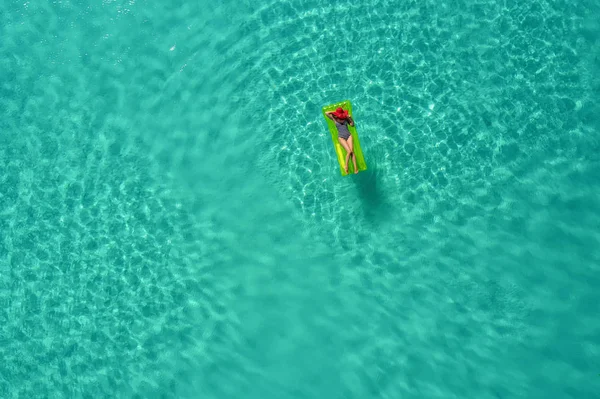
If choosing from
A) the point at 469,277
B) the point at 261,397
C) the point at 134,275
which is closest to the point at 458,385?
the point at 469,277

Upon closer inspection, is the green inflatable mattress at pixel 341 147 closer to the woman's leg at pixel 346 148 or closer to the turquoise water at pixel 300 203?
the woman's leg at pixel 346 148

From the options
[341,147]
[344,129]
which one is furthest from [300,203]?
[344,129]

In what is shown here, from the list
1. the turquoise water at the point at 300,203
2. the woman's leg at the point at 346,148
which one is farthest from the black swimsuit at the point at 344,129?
the turquoise water at the point at 300,203

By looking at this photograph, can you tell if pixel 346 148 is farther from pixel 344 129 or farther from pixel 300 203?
pixel 300 203

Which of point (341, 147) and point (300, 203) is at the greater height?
point (341, 147)

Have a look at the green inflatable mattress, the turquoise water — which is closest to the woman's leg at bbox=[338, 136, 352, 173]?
the green inflatable mattress

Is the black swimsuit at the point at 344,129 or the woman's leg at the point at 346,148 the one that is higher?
the black swimsuit at the point at 344,129

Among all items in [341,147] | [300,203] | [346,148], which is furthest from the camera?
[300,203]

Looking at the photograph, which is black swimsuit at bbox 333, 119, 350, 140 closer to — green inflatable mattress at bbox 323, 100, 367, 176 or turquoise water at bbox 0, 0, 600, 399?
green inflatable mattress at bbox 323, 100, 367, 176

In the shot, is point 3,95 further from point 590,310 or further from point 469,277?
point 590,310
